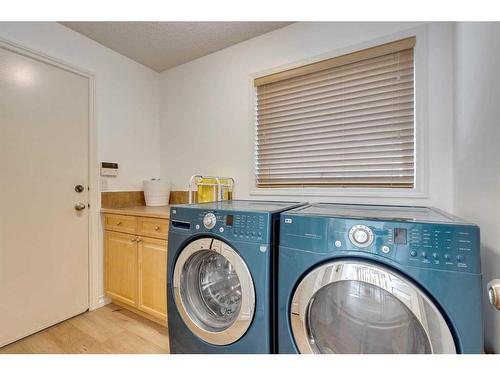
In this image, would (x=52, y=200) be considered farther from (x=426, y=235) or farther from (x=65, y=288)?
(x=426, y=235)

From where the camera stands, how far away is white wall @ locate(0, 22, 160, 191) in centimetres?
179

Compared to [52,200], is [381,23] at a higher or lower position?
higher

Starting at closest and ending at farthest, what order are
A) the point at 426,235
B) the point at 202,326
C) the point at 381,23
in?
the point at 426,235 → the point at 202,326 → the point at 381,23

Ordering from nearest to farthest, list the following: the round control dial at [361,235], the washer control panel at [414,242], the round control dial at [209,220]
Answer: the washer control panel at [414,242]
the round control dial at [361,235]
the round control dial at [209,220]

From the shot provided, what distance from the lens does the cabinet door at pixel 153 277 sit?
1.72m

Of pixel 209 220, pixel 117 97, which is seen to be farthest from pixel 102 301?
pixel 117 97

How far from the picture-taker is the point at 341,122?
171cm

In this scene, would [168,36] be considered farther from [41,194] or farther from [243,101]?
[41,194]

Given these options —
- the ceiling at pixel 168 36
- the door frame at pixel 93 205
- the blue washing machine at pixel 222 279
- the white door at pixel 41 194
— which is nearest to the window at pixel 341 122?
the ceiling at pixel 168 36

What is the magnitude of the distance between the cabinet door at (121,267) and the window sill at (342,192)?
3.64 feet

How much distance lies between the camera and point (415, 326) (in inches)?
33.8

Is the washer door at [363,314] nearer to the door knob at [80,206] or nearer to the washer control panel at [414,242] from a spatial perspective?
the washer control panel at [414,242]
